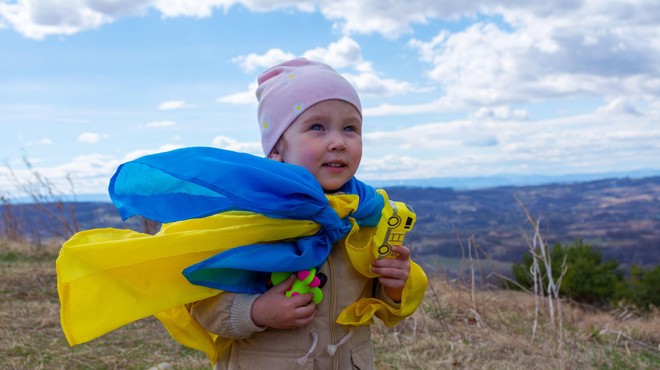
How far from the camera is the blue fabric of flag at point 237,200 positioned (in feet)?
6.05

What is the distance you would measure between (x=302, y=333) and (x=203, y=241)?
398 millimetres

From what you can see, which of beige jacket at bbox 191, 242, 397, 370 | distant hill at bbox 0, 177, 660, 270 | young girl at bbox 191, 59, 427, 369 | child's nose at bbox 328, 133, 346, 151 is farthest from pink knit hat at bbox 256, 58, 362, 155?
distant hill at bbox 0, 177, 660, 270

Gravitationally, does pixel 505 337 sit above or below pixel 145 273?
below

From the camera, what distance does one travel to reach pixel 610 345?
4660 millimetres

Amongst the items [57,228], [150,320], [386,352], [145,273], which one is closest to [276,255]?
[145,273]

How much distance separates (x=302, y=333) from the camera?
1943mm

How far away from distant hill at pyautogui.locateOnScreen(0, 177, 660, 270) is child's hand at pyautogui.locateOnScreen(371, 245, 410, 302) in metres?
2.56

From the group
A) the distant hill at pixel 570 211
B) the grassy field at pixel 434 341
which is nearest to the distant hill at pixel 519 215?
the distant hill at pixel 570 211

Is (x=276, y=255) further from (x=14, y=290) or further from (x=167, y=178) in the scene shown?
(x=14, y=290)

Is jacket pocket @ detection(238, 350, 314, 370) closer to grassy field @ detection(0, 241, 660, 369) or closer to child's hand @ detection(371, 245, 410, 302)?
child's hand @ detection(371, 245, 410, 302)

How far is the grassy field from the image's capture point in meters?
3.83

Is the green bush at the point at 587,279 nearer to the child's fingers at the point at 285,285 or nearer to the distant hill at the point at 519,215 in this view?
the distant hill at the point at 519,215

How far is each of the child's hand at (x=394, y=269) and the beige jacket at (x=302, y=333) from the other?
0.28ft

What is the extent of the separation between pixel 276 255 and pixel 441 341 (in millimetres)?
2877
